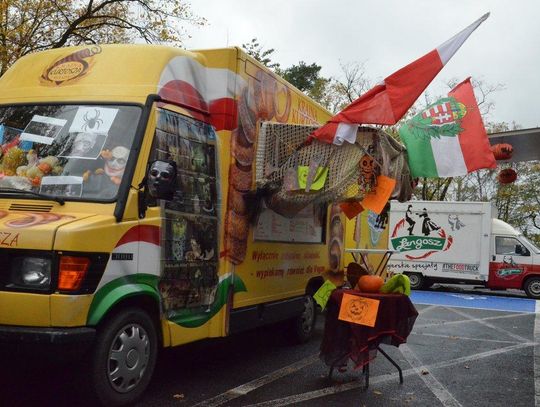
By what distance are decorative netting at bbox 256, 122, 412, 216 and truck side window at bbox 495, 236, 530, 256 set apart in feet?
45.0

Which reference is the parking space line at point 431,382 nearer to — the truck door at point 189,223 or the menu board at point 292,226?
the menu board at point 292,226

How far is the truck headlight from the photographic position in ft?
12.8

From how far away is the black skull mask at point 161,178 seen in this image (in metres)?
4.34

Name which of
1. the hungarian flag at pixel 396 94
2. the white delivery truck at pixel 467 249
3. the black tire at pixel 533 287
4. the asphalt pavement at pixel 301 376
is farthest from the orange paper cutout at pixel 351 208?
the black tire at pixel 533 287

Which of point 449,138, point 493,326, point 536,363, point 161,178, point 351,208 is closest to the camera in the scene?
point 161,178

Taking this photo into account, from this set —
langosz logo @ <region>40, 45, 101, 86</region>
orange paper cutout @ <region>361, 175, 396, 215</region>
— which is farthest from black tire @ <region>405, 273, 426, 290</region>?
langosz logo @ <region>40, 45, 101, 86</region>

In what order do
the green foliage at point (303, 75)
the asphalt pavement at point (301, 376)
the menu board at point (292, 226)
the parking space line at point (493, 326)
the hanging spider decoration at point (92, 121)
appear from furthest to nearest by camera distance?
the green foliage at point (303, 75)
the parking space line at point (493, 326)
the menu board at point (292, 226)
the asphalt pavement at point (301, 376)
the hanging spider decoration at point (92, 121)

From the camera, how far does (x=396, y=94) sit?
18.6 feet

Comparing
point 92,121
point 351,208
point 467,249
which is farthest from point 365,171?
point 467,249

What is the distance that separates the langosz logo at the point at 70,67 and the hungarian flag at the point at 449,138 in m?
3.25

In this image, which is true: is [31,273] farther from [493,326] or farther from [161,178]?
[493,326]

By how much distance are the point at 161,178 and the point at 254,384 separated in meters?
2.54

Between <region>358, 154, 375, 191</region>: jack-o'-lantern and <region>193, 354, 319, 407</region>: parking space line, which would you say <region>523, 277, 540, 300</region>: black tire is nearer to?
<region>193, 354, 319, 407</region>: parking space line

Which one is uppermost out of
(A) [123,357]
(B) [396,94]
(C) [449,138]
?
(B) [396,94]
